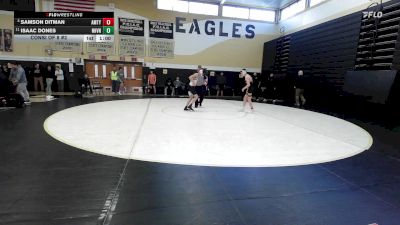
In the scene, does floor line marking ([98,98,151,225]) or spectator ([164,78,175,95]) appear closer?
floor line marking ([98,98,151,225])

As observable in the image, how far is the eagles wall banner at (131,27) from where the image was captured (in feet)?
48.0

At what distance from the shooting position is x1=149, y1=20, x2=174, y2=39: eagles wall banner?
15039mm

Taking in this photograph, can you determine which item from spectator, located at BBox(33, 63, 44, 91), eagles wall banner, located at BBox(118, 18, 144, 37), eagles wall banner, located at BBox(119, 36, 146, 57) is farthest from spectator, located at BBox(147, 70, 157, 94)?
spectator, located at BBox(33, 63, 44, 91)

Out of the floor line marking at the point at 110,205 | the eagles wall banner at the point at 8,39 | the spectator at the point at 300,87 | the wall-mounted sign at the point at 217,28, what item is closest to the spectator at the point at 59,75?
the eagles wall banner at the point at 8,39

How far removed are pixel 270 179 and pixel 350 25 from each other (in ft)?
30.9

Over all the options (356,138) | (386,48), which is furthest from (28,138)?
(386,48)

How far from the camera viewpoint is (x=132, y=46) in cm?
1488

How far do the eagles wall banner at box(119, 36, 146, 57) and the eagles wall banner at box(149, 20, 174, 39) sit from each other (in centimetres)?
72
